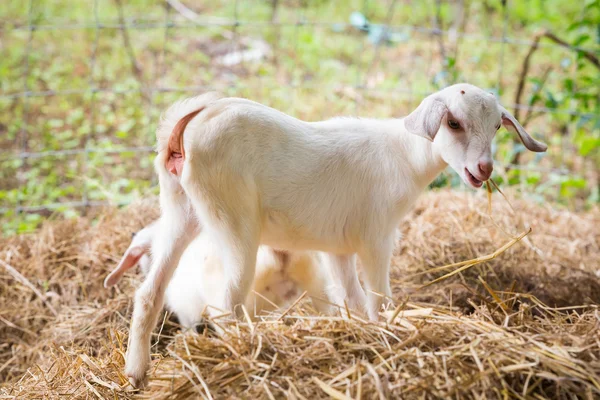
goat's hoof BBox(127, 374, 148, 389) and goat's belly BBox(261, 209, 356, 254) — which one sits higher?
goat's belly BBox(261, 209, 356, 254)

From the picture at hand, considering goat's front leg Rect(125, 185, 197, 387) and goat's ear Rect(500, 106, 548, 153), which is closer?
goat's front leg Rect(125, 185, 197, 387)

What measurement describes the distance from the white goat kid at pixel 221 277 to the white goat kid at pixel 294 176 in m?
0.43

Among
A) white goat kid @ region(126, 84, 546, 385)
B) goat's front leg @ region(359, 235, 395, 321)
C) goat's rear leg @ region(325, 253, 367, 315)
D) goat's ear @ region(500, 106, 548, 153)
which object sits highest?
goat's ear @ region(500, 106, 548, 153)

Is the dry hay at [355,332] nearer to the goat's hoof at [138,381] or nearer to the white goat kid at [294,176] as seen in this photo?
the goat's hoof at [138,381]

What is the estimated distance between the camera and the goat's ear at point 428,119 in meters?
2.86

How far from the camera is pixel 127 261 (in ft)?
12.4

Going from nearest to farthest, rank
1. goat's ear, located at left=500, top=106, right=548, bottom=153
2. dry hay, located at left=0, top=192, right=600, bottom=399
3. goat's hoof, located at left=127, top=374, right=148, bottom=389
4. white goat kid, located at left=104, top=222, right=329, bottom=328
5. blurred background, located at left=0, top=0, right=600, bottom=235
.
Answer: dry hay, located at left=0, top=192, right=600, bottom=399
goat's hoof, located at left=127, top=374, right=148, bottom=389
goat's ear, located at left=500, top=106, right=548, bottom=153
white goat kid, located at left=104, top=222, right=329, bottom=328
blurred background, located at left=0, top=0, right=600, bottom=235

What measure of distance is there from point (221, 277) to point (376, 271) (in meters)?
0.89

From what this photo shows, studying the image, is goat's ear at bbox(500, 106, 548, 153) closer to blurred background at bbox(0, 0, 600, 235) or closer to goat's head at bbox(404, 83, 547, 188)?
goat's head at bbox(404, 83, 547, 188)

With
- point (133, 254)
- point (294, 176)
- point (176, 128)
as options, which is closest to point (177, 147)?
point (176, 128)

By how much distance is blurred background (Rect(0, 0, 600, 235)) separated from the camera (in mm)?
5754

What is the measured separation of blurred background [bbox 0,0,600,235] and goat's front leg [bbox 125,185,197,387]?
2193 mm

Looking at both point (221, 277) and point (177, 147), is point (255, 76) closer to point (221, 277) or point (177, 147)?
point (221, 277)

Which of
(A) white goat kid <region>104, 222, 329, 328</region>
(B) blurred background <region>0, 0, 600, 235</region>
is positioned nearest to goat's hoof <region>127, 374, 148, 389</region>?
(A) white goat kid <region>104, 222, 329, 328</region>
